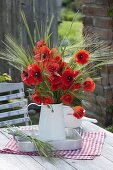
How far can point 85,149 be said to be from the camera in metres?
2.54

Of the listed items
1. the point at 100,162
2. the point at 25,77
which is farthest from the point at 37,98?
the point at 100,162

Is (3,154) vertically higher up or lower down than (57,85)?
lower down

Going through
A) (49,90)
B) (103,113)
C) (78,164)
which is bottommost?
(103,113)

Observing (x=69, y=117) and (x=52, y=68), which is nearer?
(x=52, y=68)

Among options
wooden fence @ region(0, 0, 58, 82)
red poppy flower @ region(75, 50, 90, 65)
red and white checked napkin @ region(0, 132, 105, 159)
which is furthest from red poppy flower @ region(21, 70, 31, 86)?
wooden fence @ region(0, 0, 58, 82)

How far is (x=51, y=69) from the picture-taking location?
7.75 feet

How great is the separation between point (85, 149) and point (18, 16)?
321 cm

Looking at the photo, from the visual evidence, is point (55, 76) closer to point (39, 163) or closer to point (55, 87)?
point (55, 87)

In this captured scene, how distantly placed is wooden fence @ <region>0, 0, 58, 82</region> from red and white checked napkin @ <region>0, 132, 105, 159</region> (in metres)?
2.79

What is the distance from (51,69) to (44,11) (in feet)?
11.1

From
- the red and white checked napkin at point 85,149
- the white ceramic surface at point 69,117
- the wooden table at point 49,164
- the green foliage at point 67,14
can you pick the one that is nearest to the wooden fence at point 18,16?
the white ceramic surface at point 69,117

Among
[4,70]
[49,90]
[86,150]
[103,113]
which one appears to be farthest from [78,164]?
[4,70]

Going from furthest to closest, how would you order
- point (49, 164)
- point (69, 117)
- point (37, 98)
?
point (69, 117)
point (37, 98)
point (49, 164)

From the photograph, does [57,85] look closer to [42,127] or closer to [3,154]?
[42,127]
